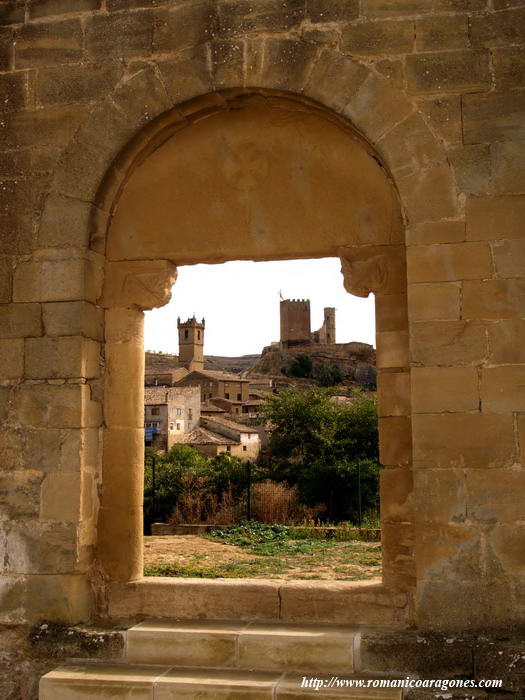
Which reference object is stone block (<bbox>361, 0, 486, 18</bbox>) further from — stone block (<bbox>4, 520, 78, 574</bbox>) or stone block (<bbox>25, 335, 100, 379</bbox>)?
stone block (<bbox>4, 520, 78, 574</bbox>)

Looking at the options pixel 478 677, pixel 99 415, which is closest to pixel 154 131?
pixel 99 415

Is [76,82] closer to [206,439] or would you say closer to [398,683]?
[398,683]

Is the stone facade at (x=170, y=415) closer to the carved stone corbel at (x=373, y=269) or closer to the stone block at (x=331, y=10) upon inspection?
the carved stone corbel at (x=373, y=269)

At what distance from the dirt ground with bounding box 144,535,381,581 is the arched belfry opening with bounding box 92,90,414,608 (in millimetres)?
1884

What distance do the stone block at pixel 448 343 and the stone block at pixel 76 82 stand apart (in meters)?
2.64

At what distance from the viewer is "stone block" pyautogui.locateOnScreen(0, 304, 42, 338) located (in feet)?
16.9

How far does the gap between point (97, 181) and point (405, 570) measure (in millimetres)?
3211

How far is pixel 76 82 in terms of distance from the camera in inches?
209

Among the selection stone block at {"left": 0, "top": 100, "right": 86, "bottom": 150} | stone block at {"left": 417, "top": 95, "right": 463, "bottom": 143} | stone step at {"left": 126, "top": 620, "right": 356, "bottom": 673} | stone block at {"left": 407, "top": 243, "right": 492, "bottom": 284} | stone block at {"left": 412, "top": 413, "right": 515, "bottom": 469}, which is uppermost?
stone block at {"left": 0, "top": 100, "right": 86, "bottom": 150}

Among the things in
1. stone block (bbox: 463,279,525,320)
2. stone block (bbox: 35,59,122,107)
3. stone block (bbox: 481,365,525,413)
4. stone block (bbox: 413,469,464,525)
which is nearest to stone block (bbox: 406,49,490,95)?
stone block (bbox: 463,279,525,320)

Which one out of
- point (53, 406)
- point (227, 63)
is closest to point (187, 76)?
point (227, 63)

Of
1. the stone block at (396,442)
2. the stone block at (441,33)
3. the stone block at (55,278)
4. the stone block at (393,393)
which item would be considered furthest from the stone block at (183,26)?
the stone block at (396,442)

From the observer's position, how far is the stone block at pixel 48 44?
5.33 m

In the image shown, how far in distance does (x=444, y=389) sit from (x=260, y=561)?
3.93 meters
